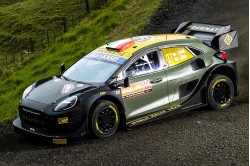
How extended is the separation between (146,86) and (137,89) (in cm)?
21

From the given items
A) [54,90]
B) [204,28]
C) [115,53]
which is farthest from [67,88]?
[204,28]

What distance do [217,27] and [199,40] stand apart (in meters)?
0.93

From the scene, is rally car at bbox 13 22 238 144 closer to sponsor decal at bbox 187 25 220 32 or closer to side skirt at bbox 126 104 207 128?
side skirt at bbox 126 104 207 128

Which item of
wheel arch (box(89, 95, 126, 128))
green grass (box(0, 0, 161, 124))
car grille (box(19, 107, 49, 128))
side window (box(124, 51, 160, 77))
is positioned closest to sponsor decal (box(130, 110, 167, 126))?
wheel arch (box(89, 95, 126, 128))

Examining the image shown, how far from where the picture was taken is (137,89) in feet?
28.6

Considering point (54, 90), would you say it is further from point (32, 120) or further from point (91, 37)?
point (91, 37)

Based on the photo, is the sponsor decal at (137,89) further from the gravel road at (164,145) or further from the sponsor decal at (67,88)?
the sponsor decal at (67,88)

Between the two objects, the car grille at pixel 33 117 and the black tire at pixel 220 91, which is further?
the black tire at pixel 220 91

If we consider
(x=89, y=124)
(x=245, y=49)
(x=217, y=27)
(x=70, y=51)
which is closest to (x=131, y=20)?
(x=70, y=51)

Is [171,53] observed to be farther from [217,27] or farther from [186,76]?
[217,27]

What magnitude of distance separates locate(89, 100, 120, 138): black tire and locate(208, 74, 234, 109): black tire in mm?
2195

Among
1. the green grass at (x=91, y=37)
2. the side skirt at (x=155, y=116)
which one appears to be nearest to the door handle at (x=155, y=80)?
the side skirt at (x=155, y=116)

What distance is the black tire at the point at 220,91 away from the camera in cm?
967

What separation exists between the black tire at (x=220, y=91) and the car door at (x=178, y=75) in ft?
→ 1.36
